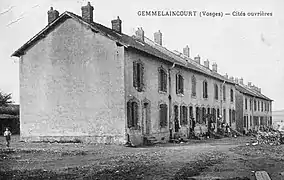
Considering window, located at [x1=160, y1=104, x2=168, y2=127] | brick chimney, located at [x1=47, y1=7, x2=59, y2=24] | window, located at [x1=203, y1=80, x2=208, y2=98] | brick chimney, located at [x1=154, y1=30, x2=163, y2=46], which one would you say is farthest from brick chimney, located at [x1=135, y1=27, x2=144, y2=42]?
brick chimney, located at [x1=47, y1=7, x2=59, y2=24]

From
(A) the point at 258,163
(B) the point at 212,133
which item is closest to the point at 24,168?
(A) the point at 258,163

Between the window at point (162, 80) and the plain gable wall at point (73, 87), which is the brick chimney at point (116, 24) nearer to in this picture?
the window at point (162, 80)

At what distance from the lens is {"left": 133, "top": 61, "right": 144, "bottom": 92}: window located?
22.5 meters

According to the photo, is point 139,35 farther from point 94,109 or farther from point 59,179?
point 59,179

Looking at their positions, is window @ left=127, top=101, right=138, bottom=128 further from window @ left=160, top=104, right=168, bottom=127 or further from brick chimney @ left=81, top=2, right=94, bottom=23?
brick chimney @ left=81, top=2, right=94, bottom=23

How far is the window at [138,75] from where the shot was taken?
73.8ft

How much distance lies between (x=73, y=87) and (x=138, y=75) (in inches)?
147

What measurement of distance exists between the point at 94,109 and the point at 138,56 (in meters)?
3.99

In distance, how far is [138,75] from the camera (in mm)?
23188

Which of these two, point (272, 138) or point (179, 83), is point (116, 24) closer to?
point (179, 83)

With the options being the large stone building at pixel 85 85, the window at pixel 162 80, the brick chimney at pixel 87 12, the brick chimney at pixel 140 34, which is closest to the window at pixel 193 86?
the brick chimney at pixel 140 34

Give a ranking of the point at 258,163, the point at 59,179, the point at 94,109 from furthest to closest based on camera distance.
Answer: the point at 94,109, the point at 258,163, the point at 59,179

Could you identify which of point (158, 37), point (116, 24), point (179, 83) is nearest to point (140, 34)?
point (158, 37)

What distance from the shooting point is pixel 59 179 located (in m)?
9.54
